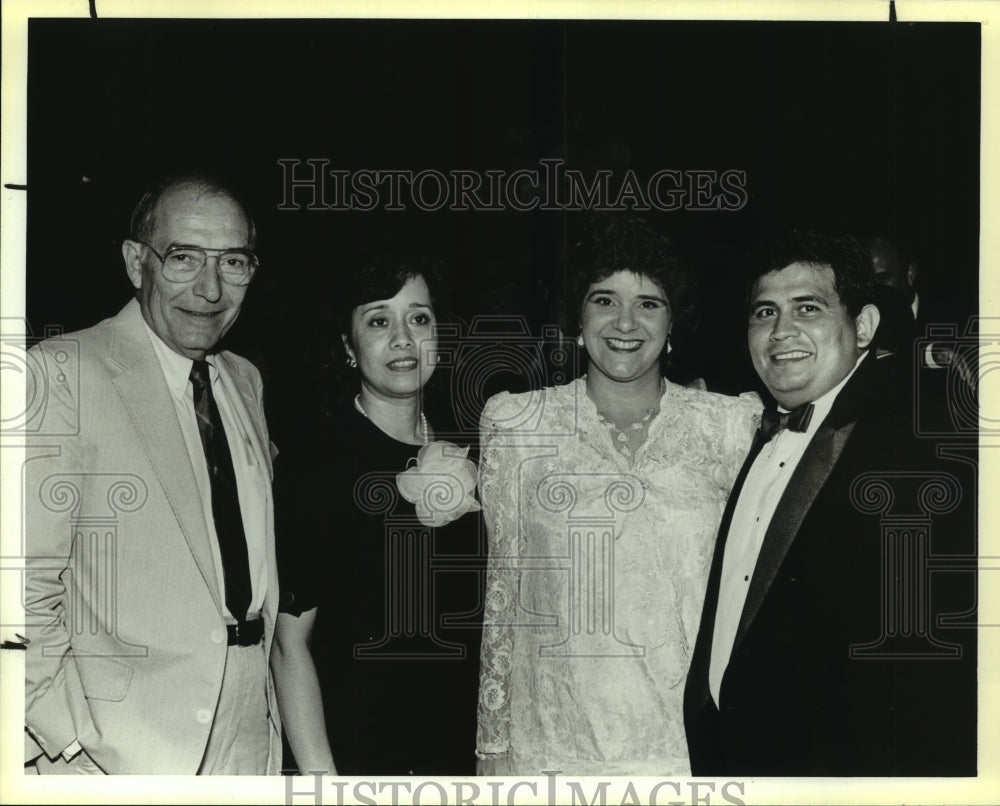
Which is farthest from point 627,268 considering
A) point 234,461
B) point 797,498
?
point 234,461

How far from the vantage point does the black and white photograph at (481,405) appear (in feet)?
9.61

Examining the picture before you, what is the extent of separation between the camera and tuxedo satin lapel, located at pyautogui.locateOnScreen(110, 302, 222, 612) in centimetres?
289

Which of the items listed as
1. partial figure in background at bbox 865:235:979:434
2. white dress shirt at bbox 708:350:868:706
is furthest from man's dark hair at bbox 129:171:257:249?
partial figure in background at bbox 865:235:979:434

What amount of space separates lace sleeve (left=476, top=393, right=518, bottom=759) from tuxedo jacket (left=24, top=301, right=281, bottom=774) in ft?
1.80

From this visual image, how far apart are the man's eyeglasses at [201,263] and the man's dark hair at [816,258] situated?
1.28 metres

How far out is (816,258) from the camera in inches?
116

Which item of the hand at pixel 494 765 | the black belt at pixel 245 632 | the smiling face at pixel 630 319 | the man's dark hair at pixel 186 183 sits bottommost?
the hand at pixel 494 765

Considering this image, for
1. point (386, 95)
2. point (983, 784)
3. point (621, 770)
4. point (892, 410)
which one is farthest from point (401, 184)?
point (983, 784)

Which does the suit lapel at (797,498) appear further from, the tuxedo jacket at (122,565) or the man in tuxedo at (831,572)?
the tuxedo jacket at (122,565)

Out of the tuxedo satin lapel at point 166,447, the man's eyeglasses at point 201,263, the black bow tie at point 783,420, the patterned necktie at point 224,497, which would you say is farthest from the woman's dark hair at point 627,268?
the tuxedo satin lapel at point 166,447

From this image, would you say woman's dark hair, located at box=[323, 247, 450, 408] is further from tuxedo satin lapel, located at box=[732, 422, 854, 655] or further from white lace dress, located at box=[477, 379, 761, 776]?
tuxedo satin lapel, located at box=[732, 422, 854, 655]

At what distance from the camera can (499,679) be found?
2.96 metres

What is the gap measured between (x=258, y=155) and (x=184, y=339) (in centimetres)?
51

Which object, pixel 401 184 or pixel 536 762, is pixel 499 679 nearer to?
pixel 536 762
